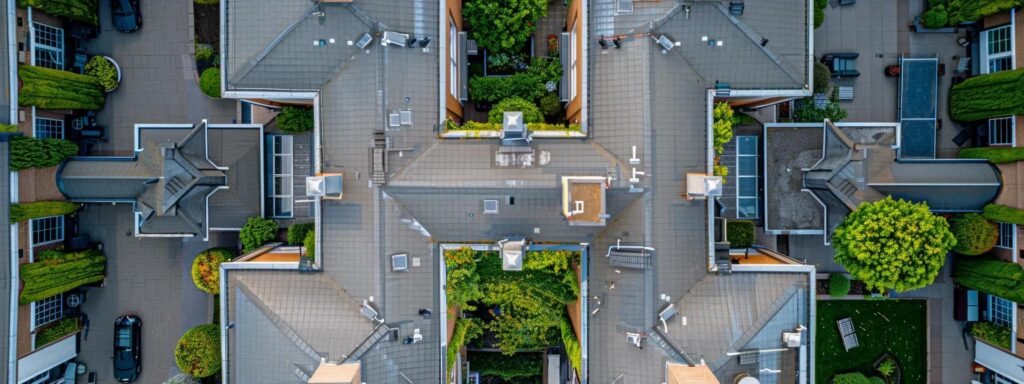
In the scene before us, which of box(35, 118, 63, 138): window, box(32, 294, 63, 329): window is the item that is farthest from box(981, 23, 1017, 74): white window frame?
box(32, 294, 63, 329): window

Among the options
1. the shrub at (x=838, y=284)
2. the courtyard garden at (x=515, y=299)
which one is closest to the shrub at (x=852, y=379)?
the shrub at (x=838, y=284)

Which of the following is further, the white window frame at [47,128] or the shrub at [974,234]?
the white window frame at [47,128]

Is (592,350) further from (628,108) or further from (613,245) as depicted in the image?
(628,108)

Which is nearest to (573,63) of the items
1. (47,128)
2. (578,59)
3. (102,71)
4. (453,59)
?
(578,59)

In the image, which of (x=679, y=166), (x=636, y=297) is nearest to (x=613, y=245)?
(x=636, y=297)

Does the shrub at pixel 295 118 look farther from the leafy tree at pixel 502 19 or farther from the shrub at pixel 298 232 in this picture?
the leafy tree at pixel 502 19

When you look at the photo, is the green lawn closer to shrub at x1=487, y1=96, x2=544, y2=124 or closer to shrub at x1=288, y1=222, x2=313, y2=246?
shrub at x1=487, y1=96, x2=544, y2=124

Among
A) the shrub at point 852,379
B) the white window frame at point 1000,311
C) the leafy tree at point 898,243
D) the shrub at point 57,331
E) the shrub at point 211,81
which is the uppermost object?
the shrub at point 211,81
